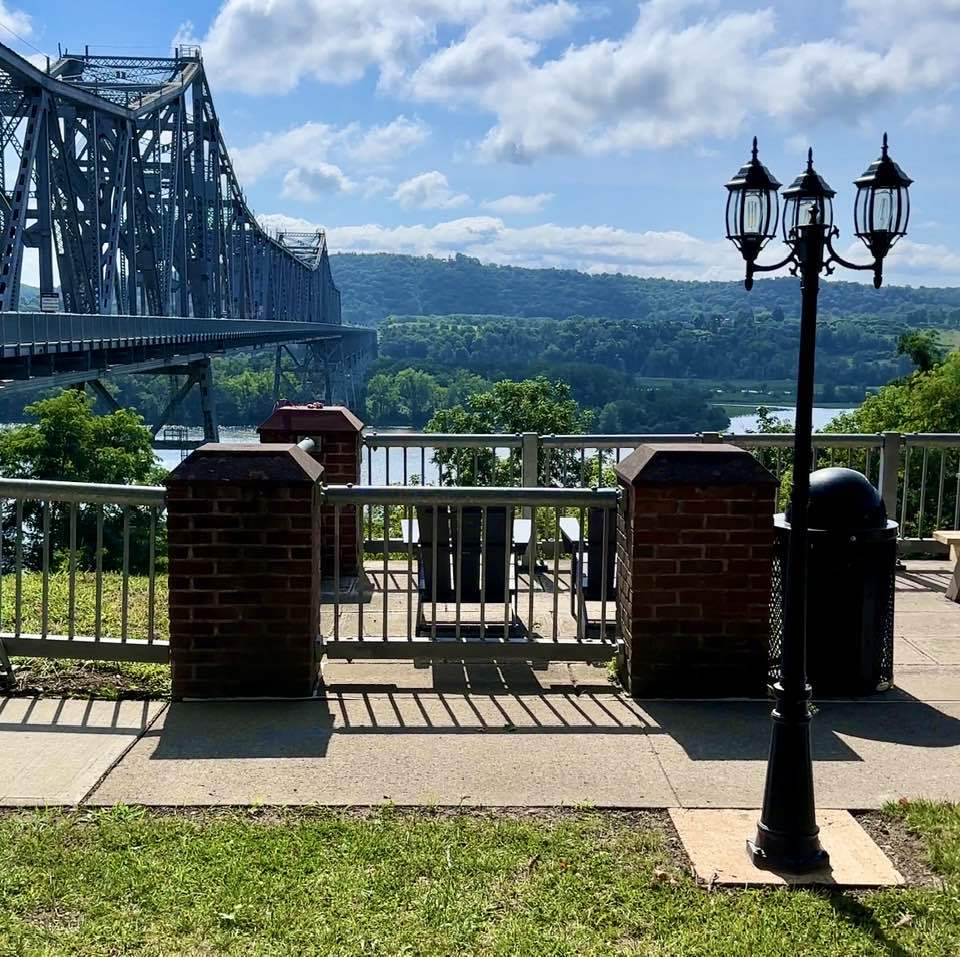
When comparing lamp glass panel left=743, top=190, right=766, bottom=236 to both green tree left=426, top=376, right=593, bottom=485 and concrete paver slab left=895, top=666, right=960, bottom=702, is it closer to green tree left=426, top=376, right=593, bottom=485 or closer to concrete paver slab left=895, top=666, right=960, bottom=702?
concrete paver slab left=895, top=666, right=960, bottom=702

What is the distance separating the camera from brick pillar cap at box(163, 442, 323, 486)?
5348 mm

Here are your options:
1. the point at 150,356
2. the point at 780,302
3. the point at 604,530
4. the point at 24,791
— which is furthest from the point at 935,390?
the point at 780,302

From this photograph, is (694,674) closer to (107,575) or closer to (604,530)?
(604,530)

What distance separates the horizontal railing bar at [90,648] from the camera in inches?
227

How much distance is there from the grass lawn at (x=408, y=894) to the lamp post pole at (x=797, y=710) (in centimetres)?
20

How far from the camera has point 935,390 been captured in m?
31.9

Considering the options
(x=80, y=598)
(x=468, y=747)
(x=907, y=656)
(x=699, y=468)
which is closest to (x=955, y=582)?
(x=907, y=656)

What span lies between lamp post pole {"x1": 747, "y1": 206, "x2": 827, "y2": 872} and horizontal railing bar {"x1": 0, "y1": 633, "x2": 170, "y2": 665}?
10.7 feet

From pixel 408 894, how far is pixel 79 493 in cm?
311

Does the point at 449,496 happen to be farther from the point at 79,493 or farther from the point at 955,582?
the point at 955,582

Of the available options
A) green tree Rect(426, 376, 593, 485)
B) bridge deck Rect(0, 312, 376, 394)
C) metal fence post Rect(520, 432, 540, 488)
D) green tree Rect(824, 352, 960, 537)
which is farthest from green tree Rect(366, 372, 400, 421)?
metal fence post Rect(520, 432, 540, 488)

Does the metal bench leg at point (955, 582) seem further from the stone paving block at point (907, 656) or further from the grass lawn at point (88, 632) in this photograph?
the grass lawn at point (88, 632)

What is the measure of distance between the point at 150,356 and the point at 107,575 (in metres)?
30.0

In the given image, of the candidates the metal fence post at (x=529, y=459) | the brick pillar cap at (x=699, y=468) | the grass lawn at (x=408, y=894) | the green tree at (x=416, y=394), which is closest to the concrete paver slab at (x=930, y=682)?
the brick pillar cap at (x=699, y=468)
